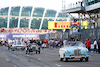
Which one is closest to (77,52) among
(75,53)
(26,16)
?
(75,53)

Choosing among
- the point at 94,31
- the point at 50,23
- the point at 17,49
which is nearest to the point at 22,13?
the point at 50,23

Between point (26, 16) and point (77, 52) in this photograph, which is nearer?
point (77, 52)

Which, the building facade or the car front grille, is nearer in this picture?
the car front grille

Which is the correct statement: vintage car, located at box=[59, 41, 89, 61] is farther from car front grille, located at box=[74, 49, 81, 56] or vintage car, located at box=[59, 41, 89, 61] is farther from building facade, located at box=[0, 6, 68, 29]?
building facade, located at box=[0, 6, 68, 29]

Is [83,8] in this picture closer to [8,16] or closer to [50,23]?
[50,23]

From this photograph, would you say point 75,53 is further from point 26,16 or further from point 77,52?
point 26,16

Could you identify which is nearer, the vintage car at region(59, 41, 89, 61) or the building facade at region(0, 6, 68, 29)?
the vintage car at region(59, 41, 89, 61)

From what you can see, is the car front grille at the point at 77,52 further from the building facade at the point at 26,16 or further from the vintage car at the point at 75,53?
the building facade at the point at 26,16

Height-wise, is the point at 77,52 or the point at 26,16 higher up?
the point at 26,16

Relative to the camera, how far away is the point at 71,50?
21719 mm

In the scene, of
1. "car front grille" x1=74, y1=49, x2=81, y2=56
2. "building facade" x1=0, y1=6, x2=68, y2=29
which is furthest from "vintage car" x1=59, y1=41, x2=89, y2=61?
"building facade" x1=0, y1=6, x2=68, y2=29

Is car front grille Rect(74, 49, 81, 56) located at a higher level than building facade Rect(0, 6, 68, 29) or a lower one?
lower

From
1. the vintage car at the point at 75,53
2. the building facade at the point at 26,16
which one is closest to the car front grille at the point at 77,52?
the vintage car at the point at 75,53

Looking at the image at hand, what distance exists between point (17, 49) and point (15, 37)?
3996 centimetres
